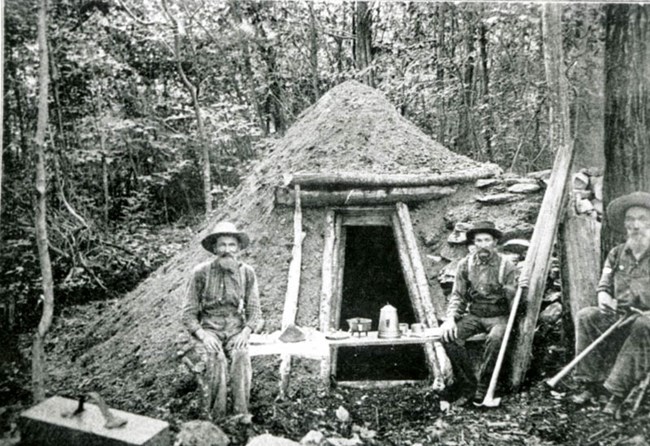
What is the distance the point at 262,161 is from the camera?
5770 millimetres

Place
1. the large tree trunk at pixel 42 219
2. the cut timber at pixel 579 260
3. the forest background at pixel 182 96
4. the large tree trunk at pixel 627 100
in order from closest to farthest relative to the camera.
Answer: the large tree trunk at pixel 42 219 → the forest background at pixel 182 96 → the large tree trunk at pixel 627 100 → the cut timber at pixel 579 260

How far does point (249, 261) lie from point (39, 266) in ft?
5.38

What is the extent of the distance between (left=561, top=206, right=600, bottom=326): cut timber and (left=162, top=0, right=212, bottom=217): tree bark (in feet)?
10.1

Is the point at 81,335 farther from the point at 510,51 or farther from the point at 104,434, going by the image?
the point at 510,51

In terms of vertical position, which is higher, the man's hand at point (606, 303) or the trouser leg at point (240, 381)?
the man's hand at point (606, 303)

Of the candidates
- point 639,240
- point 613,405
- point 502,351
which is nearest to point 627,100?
point 639,240

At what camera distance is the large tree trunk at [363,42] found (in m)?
4.95

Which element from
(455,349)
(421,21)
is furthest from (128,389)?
(421,21)

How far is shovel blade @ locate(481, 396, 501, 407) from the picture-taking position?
151 inches

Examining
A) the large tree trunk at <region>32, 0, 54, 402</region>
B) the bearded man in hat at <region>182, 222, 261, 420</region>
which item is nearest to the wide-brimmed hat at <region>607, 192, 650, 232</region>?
the bearded man in hat at <region>182, 222, 261, 420</region>

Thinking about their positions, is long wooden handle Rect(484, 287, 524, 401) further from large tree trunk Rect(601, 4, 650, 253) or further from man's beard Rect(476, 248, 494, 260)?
large tree trunk Rect(601, 4, 650, 253)

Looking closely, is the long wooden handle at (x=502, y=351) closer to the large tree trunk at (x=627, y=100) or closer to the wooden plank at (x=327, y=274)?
the large tree trunk at (x=627, y=100)

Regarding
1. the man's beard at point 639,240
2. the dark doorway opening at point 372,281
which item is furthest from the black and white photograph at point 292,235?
the dark doorway opening at point 372,281

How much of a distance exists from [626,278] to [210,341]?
2954 mm
